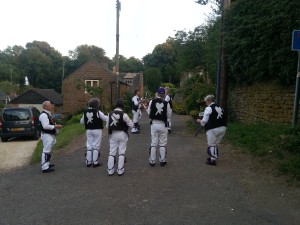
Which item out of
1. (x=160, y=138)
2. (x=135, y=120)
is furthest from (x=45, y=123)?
(x=135, y=120)

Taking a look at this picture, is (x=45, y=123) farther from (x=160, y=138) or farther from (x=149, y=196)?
(x=149, y=196)

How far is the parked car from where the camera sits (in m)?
17.4

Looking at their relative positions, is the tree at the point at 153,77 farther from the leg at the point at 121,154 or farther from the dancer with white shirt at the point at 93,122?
the leg at the point at 121,154

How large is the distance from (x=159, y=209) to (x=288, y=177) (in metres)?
2.79

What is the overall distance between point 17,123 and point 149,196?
13.1 metres

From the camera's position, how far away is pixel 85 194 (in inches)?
252

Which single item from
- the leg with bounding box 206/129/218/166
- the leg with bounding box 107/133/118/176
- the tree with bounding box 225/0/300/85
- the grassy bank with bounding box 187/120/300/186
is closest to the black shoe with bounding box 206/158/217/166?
the leg with bounding box 206/129/218/166

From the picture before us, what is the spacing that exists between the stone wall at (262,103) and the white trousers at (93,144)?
5.96 meters

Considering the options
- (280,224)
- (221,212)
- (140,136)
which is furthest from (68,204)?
(140,136)

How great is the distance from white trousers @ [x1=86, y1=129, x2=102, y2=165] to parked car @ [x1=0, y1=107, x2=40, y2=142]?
33.0 feet

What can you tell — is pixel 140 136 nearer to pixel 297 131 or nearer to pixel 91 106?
pixel 91 106

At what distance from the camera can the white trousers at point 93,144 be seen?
830 cm

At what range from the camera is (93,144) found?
330 inches

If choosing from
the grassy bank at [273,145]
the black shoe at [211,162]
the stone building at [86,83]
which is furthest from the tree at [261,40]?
the stone building at [86,83]
